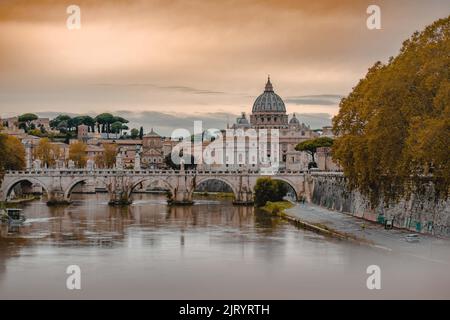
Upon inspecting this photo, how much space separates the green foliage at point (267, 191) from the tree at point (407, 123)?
18217 mm

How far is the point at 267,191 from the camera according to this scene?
52.7 meters

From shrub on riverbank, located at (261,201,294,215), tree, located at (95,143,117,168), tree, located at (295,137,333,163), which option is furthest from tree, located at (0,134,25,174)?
tree, located at (95,143,117,168)

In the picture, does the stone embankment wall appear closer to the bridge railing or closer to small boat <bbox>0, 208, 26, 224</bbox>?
the bridge railing

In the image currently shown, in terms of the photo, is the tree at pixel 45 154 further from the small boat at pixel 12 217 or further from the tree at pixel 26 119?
the tree at pixel 26 119

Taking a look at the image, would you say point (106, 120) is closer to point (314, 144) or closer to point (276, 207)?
point (314, 144)

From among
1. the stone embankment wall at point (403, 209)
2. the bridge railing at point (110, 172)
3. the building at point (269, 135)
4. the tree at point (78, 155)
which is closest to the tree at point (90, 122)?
the building at point (269, 135)

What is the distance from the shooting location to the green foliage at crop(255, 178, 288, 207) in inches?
2069

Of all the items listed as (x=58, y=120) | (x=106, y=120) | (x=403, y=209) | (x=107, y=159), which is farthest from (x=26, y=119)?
(x=403, y=209)

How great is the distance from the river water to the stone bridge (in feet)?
52.7

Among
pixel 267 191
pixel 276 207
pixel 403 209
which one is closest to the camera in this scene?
pixel 403 209

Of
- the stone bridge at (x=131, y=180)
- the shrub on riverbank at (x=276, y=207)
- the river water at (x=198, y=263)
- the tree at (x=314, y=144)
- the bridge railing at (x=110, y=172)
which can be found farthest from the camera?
the tree at (x=314, y=144)

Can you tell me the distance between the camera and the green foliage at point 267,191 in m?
52.6

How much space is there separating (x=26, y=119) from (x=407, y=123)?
96749mm
